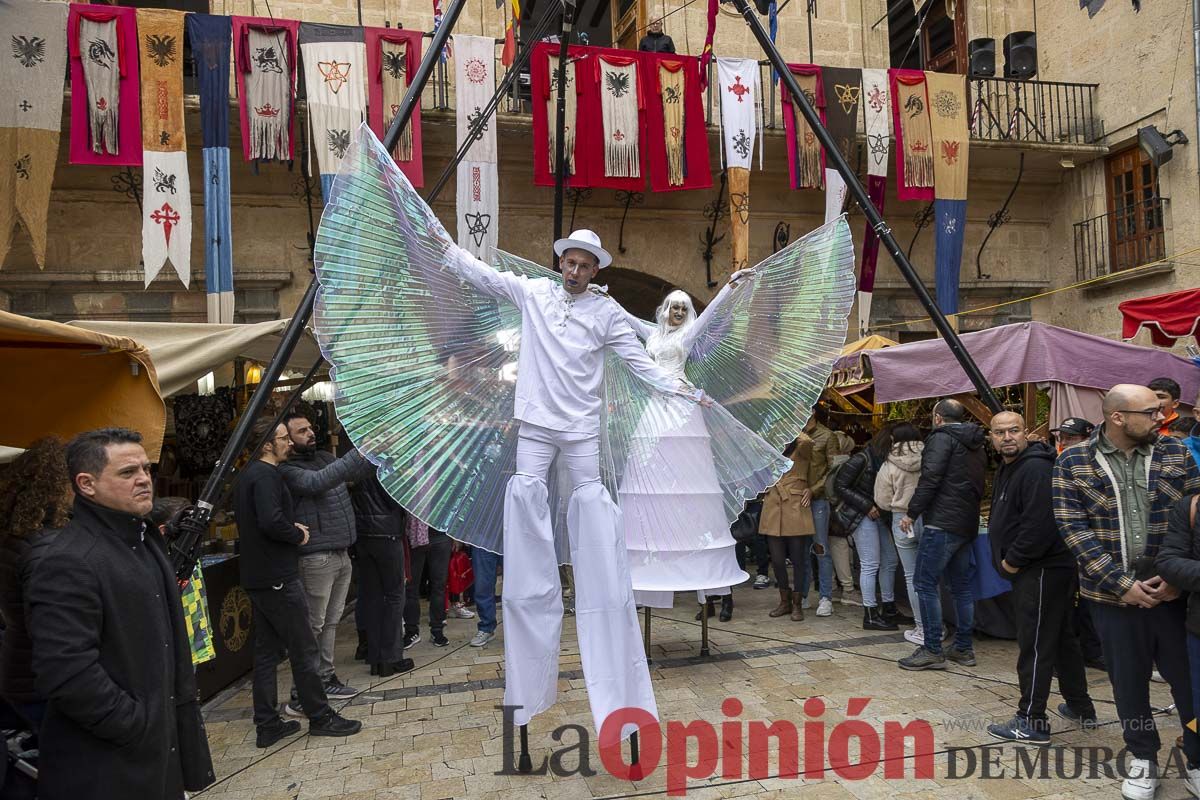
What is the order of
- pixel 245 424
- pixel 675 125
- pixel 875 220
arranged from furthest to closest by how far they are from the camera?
pixel 675 125, pixel 875 220, pixel 245 424

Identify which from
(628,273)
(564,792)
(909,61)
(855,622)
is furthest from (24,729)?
(909,61)

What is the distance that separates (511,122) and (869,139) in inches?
184

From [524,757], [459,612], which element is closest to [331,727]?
[524,757]

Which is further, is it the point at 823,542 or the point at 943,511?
the point at 823,542

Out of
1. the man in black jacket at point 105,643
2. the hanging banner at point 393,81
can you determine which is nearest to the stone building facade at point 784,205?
the hanging banner at point 393,81

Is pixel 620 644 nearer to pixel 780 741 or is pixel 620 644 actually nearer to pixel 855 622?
pixel 780 741

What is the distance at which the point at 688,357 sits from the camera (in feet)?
14.8

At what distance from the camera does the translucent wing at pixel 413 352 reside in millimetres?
3297

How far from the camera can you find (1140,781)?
320 centimetres

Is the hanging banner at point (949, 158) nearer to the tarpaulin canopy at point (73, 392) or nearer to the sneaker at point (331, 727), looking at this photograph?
the sneaker at point (331, 727)

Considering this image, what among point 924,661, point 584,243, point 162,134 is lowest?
point 924,661

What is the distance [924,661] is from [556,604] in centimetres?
296

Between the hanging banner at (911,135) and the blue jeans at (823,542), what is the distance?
219 inches

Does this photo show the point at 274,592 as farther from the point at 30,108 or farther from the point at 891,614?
the point at 30,108
